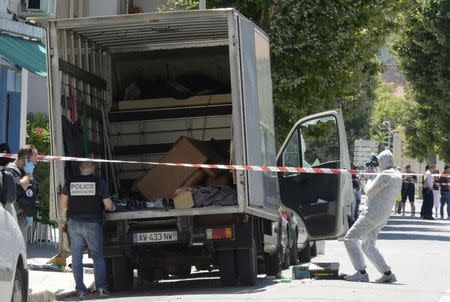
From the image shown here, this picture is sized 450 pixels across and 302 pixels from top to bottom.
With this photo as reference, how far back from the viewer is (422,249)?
2628 cm

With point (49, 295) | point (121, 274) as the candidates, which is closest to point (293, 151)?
point (121, 274)

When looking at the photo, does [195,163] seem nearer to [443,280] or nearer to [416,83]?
[443,280]

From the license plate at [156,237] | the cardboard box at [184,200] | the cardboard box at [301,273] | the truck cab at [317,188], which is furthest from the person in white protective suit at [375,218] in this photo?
the truck cab at [317,188]

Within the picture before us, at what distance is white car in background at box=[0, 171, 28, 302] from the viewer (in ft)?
32.3

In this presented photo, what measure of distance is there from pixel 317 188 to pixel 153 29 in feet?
14.9

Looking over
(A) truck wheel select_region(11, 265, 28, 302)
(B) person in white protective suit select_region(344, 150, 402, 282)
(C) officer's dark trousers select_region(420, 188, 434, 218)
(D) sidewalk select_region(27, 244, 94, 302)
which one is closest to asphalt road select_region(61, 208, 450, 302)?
(B) person in white protective suit select_region(344, 150, 402, 282)

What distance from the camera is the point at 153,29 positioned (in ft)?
54.0

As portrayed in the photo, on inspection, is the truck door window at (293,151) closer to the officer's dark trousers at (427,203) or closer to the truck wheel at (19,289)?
the truck wheel at (19,289)

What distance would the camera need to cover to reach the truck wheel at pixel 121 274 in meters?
16.1

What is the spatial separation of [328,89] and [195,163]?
15394mm

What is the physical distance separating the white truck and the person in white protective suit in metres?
1.10

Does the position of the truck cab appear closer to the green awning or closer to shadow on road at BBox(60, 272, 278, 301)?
shadow on road at BBox(60, 272, 278, 301)

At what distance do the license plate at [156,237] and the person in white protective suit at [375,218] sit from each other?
2.66 meters

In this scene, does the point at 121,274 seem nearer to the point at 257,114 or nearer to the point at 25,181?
the point at 25,181
